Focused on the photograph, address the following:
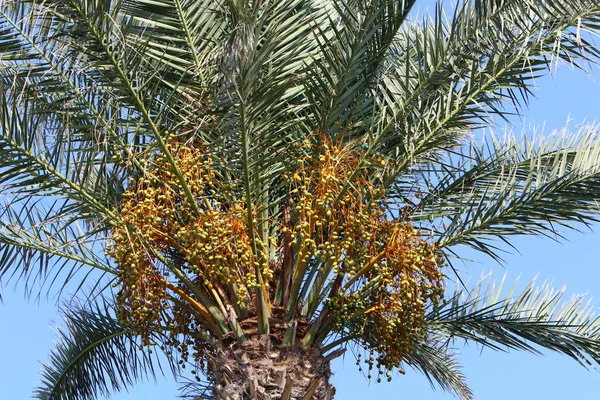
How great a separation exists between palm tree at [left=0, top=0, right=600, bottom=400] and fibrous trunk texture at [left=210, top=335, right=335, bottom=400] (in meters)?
0.01

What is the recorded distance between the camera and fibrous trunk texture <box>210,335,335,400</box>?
6.23 m

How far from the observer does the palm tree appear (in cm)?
612

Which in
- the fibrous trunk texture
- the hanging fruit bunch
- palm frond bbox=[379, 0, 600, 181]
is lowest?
the fibrous trunk texture

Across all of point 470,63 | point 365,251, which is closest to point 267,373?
point 365,251

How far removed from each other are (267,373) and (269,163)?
1.43 meters

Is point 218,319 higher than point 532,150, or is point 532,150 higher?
point 532,150

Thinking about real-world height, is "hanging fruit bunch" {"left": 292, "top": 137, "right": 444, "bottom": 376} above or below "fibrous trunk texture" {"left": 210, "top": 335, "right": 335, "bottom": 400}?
above

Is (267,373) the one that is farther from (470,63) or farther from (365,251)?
(470,63)

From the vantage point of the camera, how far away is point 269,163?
6.41m

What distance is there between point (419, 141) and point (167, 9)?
6.79ft

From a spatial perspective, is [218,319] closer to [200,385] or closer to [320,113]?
[200,385]

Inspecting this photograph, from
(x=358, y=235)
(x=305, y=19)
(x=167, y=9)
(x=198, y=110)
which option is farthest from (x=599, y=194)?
(x=167, y=9)

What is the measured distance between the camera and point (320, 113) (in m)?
6.66

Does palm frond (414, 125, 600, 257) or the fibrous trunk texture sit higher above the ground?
palm frond (414, 125, 600, 257)
